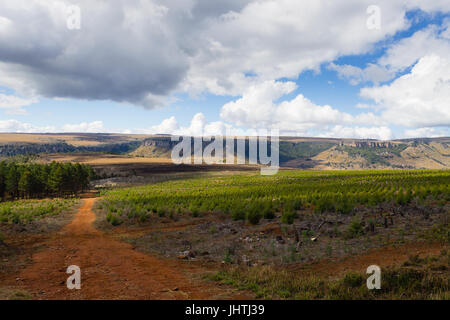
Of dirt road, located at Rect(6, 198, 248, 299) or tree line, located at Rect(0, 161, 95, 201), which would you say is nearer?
dirt road, located at Rect(6, 198, 248, 299)

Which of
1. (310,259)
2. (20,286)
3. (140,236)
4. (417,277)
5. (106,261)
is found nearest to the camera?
(417,277)

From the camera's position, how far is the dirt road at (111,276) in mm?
7148

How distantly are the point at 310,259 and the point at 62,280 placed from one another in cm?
908

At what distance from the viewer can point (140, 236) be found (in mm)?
16062

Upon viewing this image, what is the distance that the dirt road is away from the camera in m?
7.15

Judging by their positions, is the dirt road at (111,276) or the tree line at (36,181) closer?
the dirt road at (111,276)

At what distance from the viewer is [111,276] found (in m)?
8.71

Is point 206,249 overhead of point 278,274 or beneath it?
beneath

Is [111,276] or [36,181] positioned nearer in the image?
[111,276]

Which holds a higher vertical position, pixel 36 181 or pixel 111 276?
pixel 111 276
